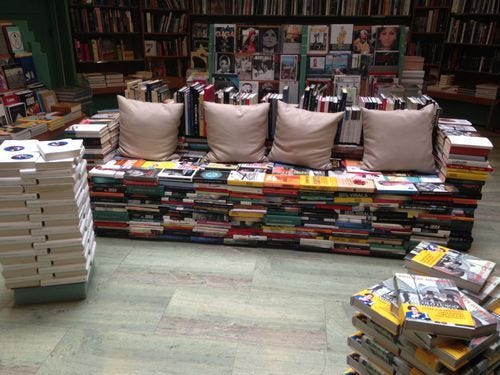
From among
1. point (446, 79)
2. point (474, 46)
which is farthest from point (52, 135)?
point (474, 46)

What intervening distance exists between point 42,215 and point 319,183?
5.63 ft

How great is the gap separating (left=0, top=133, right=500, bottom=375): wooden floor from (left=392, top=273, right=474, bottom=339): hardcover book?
72cm

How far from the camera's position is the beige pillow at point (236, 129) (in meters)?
3.27

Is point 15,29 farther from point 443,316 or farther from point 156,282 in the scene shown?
point 443,316

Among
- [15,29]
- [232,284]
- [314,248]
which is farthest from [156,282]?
[15,29]

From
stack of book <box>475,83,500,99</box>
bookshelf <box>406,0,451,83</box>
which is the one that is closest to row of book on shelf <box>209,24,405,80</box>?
bookshelf <box>406,0,451,83</box>

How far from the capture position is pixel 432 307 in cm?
143

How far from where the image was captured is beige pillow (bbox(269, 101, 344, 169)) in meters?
3.18

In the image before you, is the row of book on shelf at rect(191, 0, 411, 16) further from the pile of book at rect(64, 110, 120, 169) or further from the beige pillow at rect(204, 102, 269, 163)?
the pile of book at rect(64, 110, 120, 169)

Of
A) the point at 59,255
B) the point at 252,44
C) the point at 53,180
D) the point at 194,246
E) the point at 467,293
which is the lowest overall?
the point at 194,246

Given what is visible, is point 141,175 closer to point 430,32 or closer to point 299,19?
point 299,19

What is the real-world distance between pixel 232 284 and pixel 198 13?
4.68 metres

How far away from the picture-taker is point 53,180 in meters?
2.28

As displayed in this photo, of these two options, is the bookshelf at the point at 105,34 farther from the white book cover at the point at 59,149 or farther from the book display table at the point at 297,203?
the white book cover at the point at 59,149
